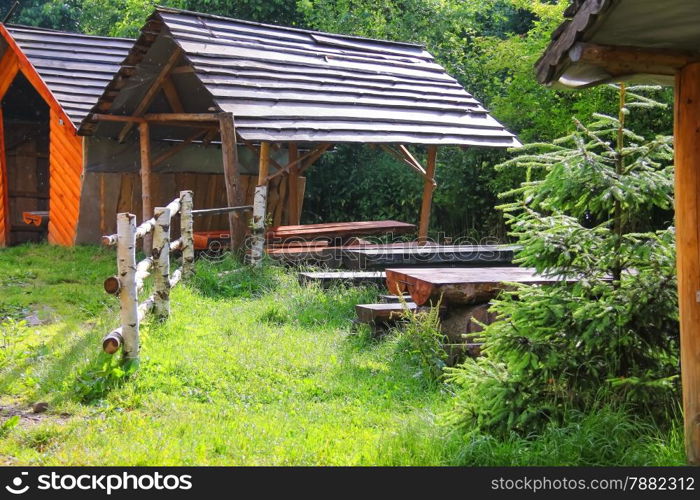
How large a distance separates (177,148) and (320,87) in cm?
276

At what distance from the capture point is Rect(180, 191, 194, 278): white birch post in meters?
9.66

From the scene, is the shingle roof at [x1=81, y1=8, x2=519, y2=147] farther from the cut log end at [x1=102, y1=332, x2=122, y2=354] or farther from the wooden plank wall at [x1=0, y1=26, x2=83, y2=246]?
the cut log end at [x1=102, y1=332, x2=122, y2=354]

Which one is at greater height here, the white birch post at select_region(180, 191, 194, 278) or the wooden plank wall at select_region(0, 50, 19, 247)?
the wooden plank wall at select_region(0, 50, 19, 247)

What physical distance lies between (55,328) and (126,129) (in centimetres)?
643

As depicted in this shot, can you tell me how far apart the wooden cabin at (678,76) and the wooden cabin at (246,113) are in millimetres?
7270

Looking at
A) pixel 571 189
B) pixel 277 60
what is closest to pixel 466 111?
pixel 277 60

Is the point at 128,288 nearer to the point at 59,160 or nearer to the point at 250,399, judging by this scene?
the point at 250,399

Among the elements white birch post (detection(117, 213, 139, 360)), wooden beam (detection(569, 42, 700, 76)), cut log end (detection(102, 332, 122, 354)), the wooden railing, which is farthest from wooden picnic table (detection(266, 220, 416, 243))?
wooden beam (detection(569, 42, 700, 76))

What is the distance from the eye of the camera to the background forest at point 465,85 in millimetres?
14203

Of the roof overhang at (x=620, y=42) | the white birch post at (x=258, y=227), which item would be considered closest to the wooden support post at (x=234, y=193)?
the white birch post at (x=258, y=227)

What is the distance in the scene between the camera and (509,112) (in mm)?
15125

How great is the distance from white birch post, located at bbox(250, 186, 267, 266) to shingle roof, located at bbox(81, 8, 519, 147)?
0.79 metres

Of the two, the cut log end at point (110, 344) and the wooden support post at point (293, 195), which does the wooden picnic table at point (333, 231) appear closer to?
the wooden support post at point (293, 195)
